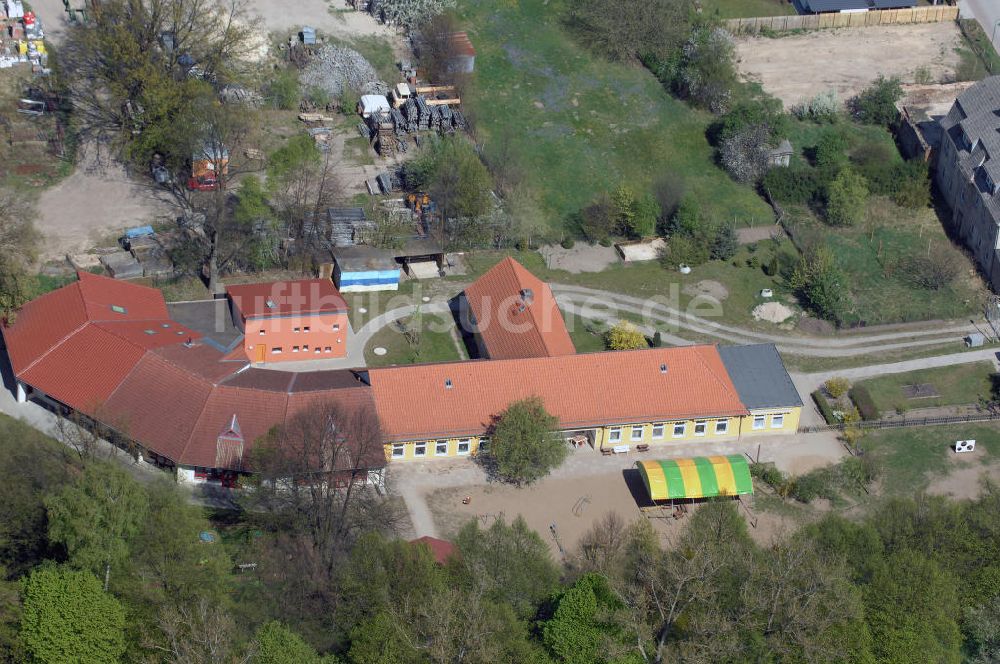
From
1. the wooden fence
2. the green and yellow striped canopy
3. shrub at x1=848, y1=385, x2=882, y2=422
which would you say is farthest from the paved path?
the wooden fence

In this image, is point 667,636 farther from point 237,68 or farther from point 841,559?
point 237,68

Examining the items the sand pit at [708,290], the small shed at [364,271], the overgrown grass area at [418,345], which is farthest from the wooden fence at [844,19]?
the overgrown grass area at [418,345]

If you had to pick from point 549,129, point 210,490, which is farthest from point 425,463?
point 549,129

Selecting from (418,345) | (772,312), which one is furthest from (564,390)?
(772,312)

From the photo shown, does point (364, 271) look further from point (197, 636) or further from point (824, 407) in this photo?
point (197, 636)

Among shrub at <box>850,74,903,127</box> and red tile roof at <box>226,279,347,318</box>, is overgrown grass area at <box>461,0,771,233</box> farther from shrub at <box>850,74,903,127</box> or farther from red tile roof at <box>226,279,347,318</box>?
red tile roof at <box>226,279,347,318</box>

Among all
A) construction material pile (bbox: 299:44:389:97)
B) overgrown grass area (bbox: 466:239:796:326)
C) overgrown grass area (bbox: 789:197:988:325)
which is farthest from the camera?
construction material pile (bbox: 299:44:389:97)
